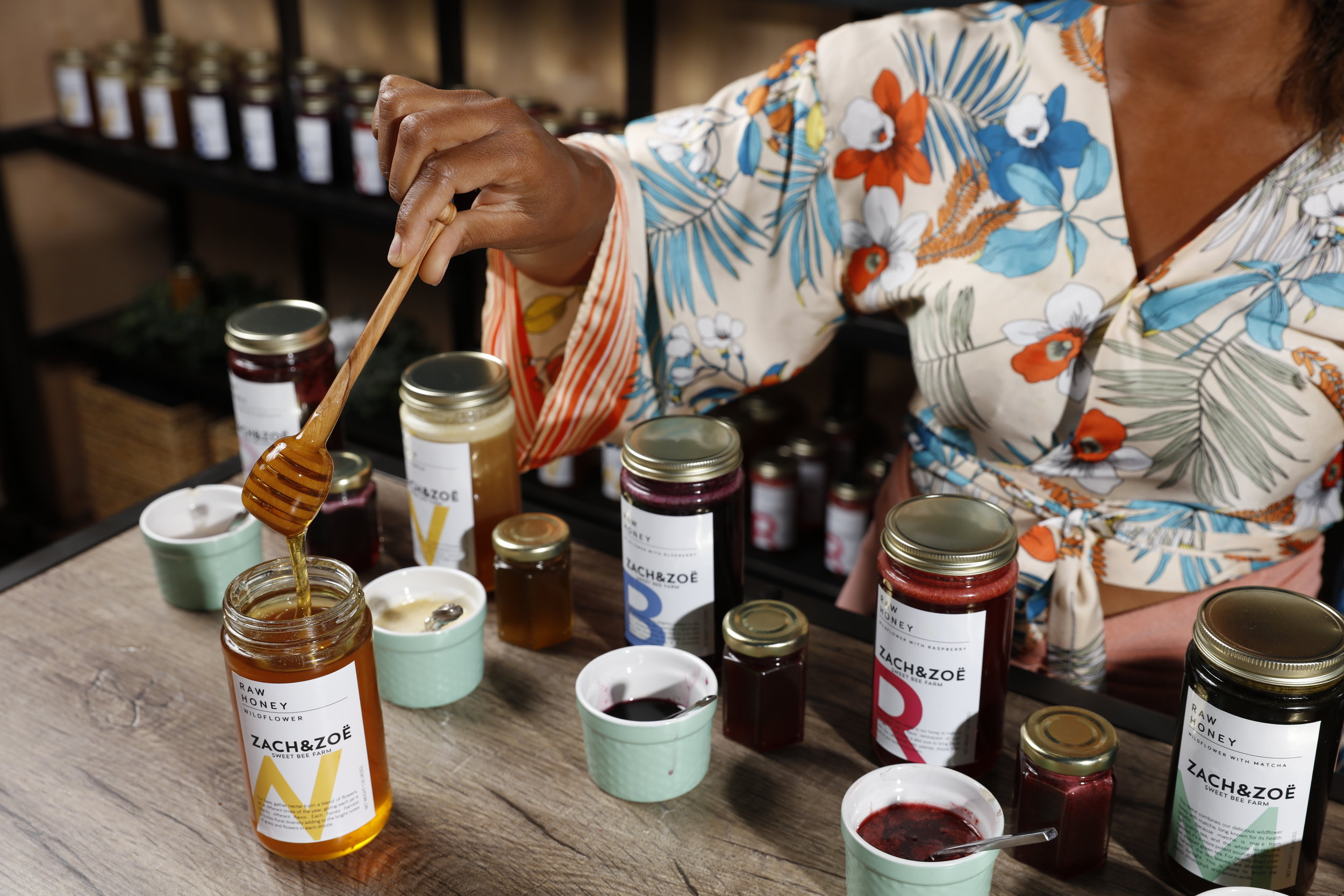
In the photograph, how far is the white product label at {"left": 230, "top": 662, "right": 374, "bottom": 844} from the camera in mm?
665

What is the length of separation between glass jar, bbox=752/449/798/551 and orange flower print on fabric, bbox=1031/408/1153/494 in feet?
2.45

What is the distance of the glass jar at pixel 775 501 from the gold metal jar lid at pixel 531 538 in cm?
92

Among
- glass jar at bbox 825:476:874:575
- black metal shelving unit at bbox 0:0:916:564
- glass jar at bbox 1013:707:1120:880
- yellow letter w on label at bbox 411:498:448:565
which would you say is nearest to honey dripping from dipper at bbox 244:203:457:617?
yellow letter w on label at bbox 411:498:448:565

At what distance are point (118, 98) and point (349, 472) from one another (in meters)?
1.78

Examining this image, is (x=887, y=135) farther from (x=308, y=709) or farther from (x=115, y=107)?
(x=115, y=107)

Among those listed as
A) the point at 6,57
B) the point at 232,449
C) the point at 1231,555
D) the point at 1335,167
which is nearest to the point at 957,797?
the point at 1231,555

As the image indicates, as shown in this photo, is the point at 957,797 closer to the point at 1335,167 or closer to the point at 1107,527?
the point at 1107,527

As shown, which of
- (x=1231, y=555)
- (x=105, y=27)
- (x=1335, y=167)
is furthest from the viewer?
(x=105, y=27)

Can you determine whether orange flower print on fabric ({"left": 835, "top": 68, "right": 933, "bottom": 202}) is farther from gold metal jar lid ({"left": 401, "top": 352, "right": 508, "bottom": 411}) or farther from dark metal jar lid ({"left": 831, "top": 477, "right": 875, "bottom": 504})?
dark metal jar lid ({"left": 831, "top": 477, "right": 875, "bottom": 504})

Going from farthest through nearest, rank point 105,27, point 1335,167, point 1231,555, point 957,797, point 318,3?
point 105,27
point 318,3
point 1231,555
point 1335,167
point 957,797

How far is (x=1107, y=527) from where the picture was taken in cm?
104

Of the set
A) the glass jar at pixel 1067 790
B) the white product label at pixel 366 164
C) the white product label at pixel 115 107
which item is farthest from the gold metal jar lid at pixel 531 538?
the white product label at pixel 115 107

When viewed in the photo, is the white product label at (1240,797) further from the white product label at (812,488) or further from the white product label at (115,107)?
the white product label at (115,107)

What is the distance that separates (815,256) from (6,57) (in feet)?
6.82
